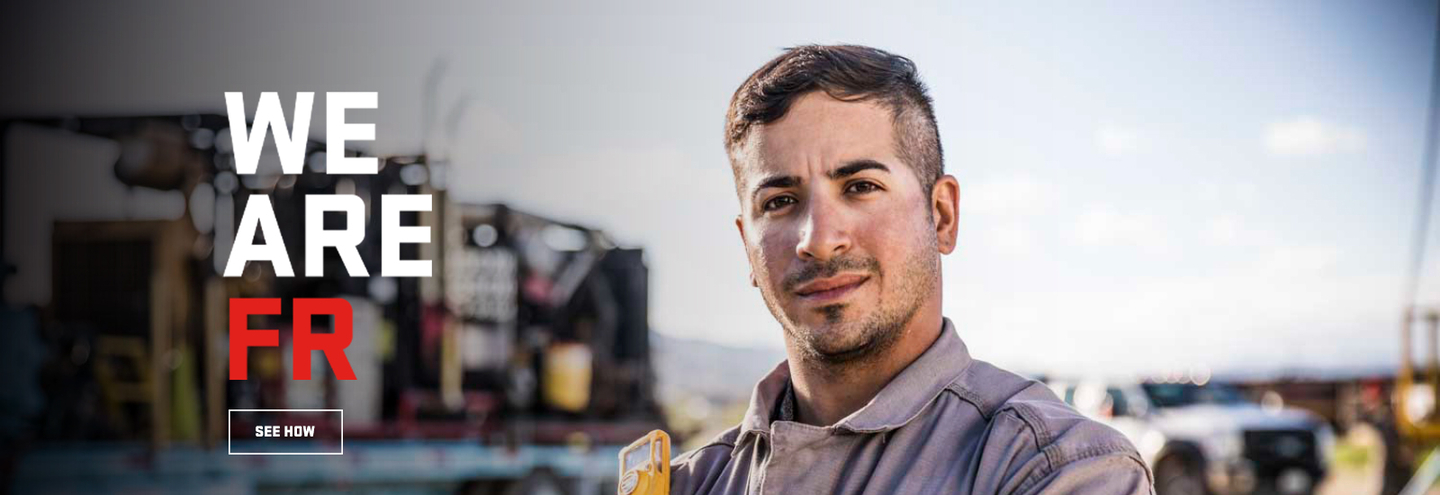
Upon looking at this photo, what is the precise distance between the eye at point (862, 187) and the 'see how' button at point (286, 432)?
852 centimetres

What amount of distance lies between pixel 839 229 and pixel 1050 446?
1.31ft

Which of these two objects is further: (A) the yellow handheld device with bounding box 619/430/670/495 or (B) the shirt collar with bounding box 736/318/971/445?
(A) the yellow handheld device with bounding box 619/430/670/495

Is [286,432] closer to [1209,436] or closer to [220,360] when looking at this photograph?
[220,360]

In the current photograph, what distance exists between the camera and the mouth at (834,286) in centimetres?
182

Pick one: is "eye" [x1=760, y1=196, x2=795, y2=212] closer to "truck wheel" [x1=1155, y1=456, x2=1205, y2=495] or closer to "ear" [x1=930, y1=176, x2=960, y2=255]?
"ear" [x1=930, y1=176, x2=960, y2=255]

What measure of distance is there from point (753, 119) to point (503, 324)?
1656 centimetres

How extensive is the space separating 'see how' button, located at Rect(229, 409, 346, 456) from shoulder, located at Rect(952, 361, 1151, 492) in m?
8.74

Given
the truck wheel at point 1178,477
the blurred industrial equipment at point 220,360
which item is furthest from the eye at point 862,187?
the truck wheel at point 1178,477

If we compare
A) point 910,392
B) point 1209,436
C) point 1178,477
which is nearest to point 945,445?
point 910,392

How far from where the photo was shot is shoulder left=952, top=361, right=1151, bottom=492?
61.2 inches

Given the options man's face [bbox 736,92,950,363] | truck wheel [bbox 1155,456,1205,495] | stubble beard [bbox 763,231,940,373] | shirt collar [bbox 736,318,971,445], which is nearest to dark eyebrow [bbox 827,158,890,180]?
man's face [bbox 736,92,950,363]

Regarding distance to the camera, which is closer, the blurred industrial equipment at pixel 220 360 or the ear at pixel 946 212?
the ear at pixel 946 212

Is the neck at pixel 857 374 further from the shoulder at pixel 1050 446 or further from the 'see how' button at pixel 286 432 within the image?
the 'see how' button at pixel 286 432

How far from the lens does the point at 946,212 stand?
1957 millimetres
